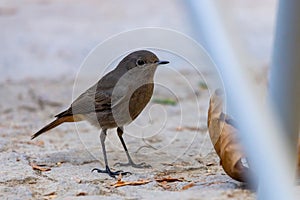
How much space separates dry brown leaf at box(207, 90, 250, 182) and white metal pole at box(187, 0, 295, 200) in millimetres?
652

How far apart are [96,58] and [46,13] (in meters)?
4.43

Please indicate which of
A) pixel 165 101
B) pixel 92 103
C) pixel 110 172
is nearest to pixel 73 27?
pixel 165 101

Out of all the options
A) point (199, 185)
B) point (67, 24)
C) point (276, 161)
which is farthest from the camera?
point (67, 24)

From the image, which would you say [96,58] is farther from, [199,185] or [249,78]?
[249,78]

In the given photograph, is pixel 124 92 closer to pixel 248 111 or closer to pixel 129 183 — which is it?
pixel 129 183

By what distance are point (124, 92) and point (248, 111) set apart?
117 cm

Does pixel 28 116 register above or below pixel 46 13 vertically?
below

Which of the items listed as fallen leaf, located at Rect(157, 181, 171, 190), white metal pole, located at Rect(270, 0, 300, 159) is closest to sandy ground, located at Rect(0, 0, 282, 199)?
fallen leaf, located at Rect(157, 181, 171, 190)

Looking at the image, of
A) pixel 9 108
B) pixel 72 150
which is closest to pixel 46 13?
pixel 9 108

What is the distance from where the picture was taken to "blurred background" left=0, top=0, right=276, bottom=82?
5.45m

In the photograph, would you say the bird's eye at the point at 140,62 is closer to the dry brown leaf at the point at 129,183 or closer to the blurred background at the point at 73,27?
the dry brown leaf at the point at 129,183

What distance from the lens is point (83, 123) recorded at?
11.8 ft

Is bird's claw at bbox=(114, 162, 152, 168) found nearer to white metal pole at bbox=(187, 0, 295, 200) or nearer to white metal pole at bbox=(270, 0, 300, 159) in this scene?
white metal pole at bbox=(270, 0, 300, 159)

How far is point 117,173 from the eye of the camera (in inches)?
95.3
